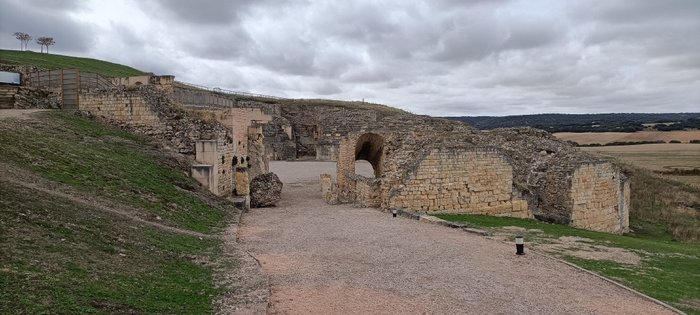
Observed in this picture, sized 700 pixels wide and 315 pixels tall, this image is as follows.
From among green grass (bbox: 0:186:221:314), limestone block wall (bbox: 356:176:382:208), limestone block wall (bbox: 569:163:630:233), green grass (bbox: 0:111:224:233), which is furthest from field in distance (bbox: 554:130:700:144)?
green grass (bbox: 0:186:221:314)

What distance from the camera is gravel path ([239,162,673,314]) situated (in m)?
7.99

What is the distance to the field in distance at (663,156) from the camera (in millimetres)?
45275

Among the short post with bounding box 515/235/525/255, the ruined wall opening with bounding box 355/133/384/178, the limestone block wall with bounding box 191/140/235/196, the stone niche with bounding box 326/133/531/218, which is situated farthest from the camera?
the ruined wall opening with bounding box 355/133/384/178

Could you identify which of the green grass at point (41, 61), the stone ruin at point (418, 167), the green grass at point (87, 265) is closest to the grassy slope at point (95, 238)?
→ the green grass at point (87, 265)

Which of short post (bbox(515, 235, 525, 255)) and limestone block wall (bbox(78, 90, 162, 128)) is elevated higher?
limestone block wall (bbox(78, 90, 162, 128))

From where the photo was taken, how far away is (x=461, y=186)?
19.1 meters

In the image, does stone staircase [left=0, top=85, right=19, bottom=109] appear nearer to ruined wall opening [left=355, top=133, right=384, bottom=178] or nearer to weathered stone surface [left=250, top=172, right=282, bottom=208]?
weathered stone surface [left=250, top=172, right=282, bottom=208]

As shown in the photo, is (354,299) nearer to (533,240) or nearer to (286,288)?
(286,288)

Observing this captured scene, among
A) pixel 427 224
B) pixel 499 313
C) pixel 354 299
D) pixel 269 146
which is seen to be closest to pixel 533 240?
pixel 427 224

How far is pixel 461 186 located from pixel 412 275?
9.94 m

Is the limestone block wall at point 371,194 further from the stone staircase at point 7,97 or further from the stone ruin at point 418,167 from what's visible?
the stone staircase at point 7,97

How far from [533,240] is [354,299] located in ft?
24.0

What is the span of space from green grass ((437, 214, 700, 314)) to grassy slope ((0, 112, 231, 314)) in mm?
7801

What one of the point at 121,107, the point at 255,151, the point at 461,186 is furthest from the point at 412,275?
the point at 255,151
